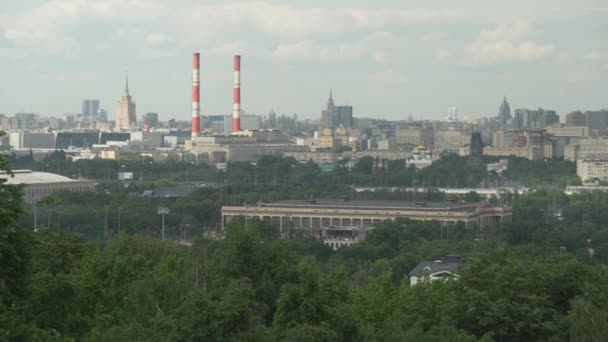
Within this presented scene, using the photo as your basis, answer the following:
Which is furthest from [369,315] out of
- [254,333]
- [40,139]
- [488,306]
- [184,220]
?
[40,139]

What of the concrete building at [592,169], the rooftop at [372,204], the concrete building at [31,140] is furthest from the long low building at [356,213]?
the concrete building at [31,140]

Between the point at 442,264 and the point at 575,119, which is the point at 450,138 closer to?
the point at 575,119

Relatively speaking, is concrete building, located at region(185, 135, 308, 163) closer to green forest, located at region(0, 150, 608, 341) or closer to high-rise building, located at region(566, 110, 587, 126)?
high-rise building, located at region(566, 110, 587, 126)

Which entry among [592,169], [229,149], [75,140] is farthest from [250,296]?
[75,140]

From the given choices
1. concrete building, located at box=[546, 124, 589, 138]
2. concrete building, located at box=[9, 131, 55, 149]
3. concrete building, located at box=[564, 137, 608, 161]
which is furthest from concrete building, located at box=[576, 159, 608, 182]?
concrete building, located at box=[9, 131, 55, 149]

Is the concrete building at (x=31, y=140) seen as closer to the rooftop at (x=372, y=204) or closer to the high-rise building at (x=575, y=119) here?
the high-rise building at (x=575, y=119)
